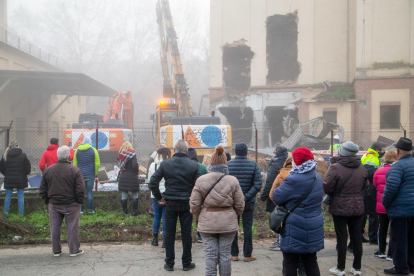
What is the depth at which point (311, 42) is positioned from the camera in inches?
960

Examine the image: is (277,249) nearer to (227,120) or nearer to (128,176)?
(128,176)

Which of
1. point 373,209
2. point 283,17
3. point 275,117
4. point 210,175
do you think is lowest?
point 373,209

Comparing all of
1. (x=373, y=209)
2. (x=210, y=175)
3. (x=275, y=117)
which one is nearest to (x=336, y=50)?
(x=275, y=117)

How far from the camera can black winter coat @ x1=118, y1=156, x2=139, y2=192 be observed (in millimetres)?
7547

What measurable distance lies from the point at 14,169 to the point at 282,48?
20.8m

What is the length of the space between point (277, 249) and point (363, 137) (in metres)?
17.8

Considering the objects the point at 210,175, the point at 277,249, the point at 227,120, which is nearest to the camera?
the point at 210,175

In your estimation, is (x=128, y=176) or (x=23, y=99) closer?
(x=128, y=176)

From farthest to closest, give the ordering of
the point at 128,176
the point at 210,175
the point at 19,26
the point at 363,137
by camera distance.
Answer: the point at 19,26 → the point at 363,137 → the point at 128,176 → the point at 210,175

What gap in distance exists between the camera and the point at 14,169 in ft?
24.7

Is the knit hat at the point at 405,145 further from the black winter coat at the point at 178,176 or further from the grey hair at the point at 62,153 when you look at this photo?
the grey hair at the point at 62,153

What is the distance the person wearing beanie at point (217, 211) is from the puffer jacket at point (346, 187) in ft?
4.47

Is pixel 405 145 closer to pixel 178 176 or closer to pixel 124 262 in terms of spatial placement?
pixel 178 176

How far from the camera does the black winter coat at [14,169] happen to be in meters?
7.47
